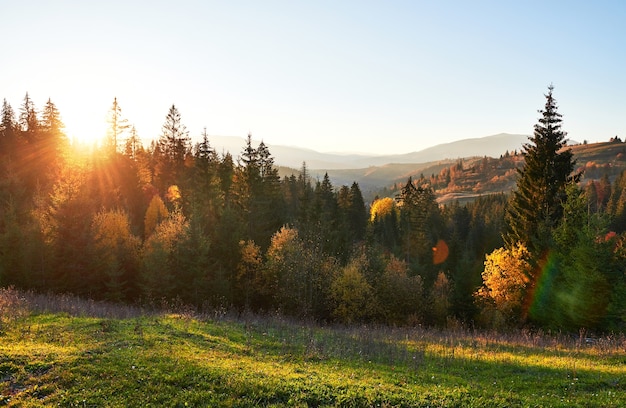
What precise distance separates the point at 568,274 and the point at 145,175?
57828 millimetres

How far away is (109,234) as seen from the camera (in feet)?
126

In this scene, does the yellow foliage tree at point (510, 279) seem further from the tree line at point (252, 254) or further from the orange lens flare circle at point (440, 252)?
the orange lens flare circle at point (440, 252)

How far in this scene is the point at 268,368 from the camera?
14.4m

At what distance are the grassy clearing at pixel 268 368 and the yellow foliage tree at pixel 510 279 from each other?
17.1 m

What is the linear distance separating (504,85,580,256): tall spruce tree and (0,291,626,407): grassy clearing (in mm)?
21357

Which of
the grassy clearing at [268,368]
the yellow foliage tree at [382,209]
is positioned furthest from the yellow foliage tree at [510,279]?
the yellow foliage tree at [382,209]

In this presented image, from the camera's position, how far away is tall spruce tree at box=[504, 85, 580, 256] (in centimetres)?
4038

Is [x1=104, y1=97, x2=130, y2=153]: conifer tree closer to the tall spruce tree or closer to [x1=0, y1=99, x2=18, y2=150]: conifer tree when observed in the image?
[x1=0, y1=99, x2=18, y2=150]: conifer tree

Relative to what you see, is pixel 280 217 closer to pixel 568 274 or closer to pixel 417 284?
pixel 417 284

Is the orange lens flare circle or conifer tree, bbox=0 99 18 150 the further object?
the orange lens flare circle

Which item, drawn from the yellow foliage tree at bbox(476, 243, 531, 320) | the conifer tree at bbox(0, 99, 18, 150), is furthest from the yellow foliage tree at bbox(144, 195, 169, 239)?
the yellow foliage tree at bbox(476, 243, 531, 320)

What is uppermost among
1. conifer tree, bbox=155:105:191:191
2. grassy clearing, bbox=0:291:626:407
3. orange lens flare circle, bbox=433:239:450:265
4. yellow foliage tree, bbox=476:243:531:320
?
conifer tree, bbox=155:105:191:191

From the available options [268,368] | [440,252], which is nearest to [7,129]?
[268,368]

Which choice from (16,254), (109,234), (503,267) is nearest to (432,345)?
(503,267)
